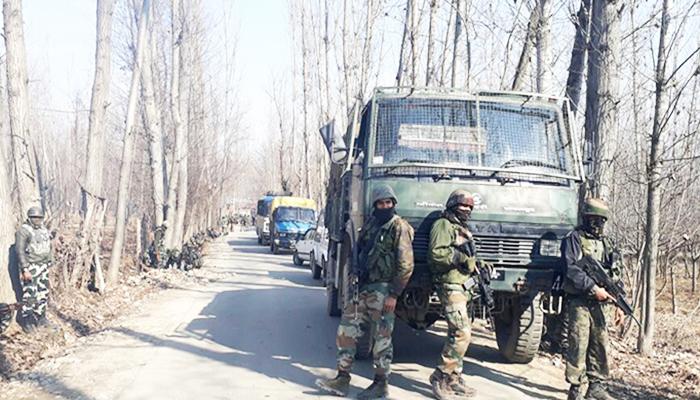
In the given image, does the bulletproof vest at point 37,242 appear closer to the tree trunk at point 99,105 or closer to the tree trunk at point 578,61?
the tree trunk at point 99,105

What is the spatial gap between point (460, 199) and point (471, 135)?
1.27 m

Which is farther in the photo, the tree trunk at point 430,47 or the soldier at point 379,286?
the tree trunk at point 430,47

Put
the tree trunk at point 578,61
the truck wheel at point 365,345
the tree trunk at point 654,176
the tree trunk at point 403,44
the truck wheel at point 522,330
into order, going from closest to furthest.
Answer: the truck wheel at point 522,330
the truck wheel at point 365,345
the tree trunk at point 654,176
the tree trunk at point 578,61
the tree trunk at point 403,44

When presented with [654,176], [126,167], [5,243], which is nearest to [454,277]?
[654,176]

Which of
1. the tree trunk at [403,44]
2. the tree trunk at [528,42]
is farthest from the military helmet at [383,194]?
the tree trunk at [403,44]

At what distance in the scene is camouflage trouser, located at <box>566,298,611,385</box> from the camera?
579 cm

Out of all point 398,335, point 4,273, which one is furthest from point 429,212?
point 4,273

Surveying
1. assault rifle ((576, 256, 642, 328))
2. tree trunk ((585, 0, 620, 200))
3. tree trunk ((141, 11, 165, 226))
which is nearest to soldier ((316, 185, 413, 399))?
assault rifle ((576, 256, 642, 328))

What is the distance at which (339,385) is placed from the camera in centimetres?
603

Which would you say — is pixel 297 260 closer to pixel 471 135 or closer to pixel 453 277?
pixel 471 135

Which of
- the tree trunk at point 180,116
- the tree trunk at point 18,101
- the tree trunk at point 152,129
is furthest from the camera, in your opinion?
the tree trunk at point 180,116

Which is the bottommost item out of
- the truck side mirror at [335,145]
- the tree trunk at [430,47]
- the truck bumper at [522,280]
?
the truck bumper at [522,280]

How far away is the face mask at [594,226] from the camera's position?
19.2 ft

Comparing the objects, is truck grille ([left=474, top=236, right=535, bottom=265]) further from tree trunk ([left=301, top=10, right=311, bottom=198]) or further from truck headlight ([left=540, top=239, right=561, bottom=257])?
tree trunk ([left=301, top=10, right=311, bottom=198])
